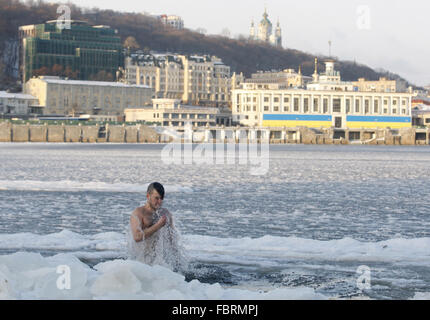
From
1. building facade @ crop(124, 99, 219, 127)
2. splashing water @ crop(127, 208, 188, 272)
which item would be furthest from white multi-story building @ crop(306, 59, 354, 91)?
splashing water @ crop(127, 208, 188, 272)

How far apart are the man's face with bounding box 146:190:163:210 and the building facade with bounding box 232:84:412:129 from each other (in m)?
164

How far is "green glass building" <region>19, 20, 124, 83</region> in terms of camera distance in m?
186

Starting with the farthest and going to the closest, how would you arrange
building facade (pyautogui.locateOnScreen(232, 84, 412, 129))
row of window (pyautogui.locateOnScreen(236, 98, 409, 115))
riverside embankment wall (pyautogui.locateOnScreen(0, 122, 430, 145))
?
row of window (pyautogui.locateOnScreen(236, 98, 409, 115)) → building facade (pyautogui.locateOnScreen(232, 84, 412, 129)) → riverside embankment wall (pyautogui.locateOnScreen(0, 122, 430, 145))

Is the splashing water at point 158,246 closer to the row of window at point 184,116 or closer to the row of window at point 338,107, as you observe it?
the row of window at point 184,116

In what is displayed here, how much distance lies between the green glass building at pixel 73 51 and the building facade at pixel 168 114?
25760mm

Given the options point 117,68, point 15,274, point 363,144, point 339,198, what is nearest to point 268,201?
point 339,198

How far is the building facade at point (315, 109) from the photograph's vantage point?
180625 millimetres

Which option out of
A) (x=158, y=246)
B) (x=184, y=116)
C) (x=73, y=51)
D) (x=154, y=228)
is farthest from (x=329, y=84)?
(x=154, y=228)

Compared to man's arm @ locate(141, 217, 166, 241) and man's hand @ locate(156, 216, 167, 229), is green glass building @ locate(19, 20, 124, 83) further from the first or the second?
man's hand @ locate(156, 216, 167, 229)

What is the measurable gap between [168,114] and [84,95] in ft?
65.3

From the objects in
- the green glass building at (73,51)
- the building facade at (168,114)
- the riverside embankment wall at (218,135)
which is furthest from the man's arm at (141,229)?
the green glass building at (73,51)

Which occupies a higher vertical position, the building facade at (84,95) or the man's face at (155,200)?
the building facade at (84,95)

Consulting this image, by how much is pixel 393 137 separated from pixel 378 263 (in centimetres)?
16732

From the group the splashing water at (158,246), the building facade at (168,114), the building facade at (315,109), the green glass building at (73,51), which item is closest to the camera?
the splashing water at (158,246)
